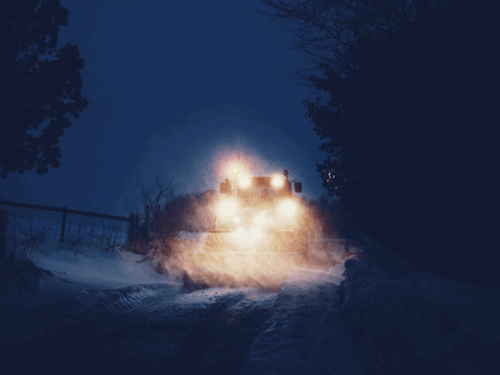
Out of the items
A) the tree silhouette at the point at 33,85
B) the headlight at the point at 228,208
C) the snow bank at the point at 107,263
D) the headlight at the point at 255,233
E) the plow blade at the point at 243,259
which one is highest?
the tree silhouette at the point at 33,85

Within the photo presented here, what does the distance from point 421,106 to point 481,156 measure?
69cm

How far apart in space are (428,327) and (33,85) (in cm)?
1021

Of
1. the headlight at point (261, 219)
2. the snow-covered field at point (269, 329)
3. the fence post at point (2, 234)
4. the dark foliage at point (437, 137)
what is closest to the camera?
the snow-covered field at point (269, 329)

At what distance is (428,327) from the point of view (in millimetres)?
2064

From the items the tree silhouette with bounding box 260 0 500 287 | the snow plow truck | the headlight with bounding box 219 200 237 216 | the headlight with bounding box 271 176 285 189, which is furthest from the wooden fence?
the tree silhouette with bounding box 260 0 500 287

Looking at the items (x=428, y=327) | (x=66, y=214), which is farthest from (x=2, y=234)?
(x=66, y=214)

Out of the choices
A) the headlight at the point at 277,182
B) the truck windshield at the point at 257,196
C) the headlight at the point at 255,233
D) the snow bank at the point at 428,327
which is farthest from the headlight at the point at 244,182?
the snow bank at the point at 428,327

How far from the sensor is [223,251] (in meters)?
9.11

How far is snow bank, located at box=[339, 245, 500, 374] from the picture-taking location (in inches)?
66.5

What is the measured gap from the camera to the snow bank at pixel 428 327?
5.54ft

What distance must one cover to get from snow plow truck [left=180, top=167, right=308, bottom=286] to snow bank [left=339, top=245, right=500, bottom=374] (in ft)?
18.2

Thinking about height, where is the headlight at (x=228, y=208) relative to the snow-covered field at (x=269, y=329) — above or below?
above

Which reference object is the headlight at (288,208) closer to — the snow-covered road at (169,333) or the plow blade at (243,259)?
the plow blade at (243,259)

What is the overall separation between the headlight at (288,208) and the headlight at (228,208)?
1.65m
